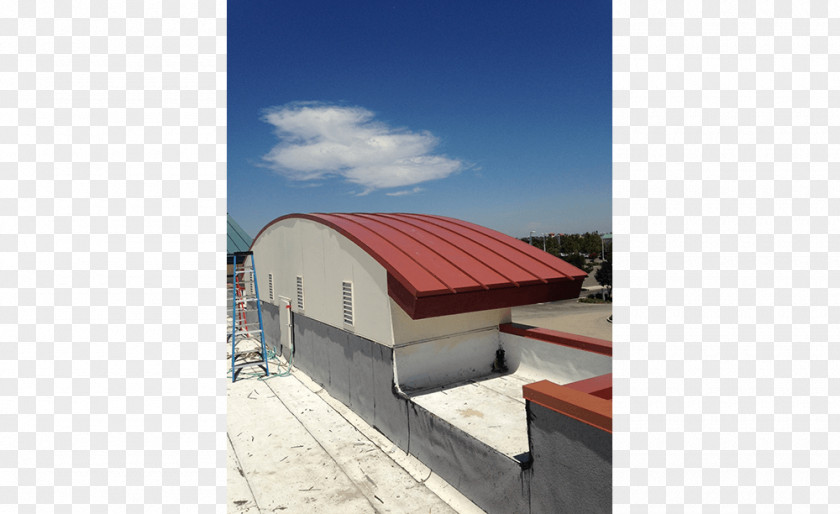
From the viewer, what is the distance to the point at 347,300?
31.2 feet

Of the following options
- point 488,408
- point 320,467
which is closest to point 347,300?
point 320,467

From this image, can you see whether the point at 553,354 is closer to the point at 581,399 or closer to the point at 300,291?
the point at 581,399

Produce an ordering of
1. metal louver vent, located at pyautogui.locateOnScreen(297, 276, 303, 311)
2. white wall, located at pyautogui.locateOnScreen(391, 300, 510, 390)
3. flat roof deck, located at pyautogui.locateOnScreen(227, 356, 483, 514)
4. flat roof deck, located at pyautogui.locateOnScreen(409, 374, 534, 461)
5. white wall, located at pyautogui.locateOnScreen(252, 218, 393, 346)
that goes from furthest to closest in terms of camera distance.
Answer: metal louver vent, located at pyautogui.locateOnScreen(297, 276, 303, 311) < white wall, located at pyautogui.locateOnScreen(252, 218, 393, 346) < white wall, located at pyautogui.locateOnScreen(391, 300, 510, 390) < flat roof deck, located at pyautogui.locateOnScreen(409, 374, 534, 461) < flat roof deck, located at pyautogui.locateOnScreen(227, 356, 483, 514)

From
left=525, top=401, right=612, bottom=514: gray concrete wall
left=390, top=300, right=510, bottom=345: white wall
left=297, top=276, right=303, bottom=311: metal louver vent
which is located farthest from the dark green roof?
left=525, top=401, right=612, bottom=514: gray concrete wall

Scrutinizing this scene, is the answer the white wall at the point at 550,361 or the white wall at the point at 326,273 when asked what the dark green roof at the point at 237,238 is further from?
the white wall at the point at 550,361

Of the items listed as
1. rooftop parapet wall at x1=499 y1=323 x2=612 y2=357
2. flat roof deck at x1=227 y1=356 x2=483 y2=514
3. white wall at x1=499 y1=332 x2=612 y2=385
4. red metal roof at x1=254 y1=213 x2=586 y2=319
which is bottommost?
flat roof deck at x1=227 y1=356 x2=483 y2=514

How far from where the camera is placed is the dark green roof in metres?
28.7

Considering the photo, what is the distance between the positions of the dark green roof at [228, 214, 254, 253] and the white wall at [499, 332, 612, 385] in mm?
23178

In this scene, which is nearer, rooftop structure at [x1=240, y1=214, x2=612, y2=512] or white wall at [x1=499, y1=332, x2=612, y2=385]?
rooftop structure at [x1=240, y1=214, x2=612, y2=512]

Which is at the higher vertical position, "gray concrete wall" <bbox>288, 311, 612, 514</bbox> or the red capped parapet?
the red capped parapet

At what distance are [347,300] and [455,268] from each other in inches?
105

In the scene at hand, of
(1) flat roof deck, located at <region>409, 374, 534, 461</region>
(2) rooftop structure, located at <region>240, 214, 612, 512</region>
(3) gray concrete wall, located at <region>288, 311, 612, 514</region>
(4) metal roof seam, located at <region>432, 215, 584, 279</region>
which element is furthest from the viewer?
(4) metal roof seam, located at <region>432, 215, 584, 279</region>

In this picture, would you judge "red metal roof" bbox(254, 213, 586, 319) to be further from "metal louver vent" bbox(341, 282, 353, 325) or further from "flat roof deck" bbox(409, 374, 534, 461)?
"flat roof deck" bbox(409, 374, 534, 461)

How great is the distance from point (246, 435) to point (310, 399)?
210 centimetres
